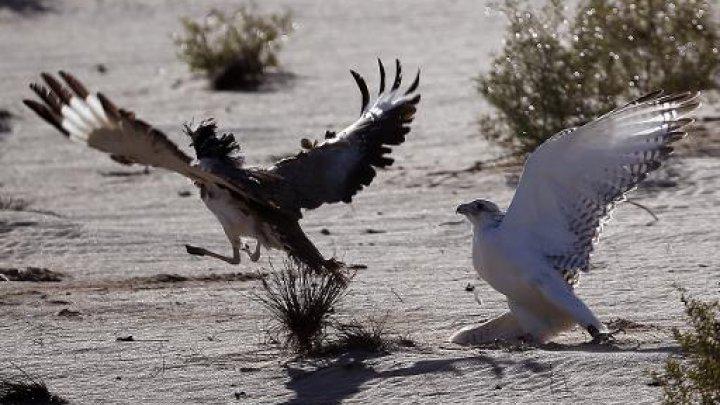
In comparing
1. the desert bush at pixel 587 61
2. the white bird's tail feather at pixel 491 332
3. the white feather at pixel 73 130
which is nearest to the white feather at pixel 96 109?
the white feather at pixel 73 130

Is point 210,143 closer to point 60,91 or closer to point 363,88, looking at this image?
point 363,88

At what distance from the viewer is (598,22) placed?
13891mm

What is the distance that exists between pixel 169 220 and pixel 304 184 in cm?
303

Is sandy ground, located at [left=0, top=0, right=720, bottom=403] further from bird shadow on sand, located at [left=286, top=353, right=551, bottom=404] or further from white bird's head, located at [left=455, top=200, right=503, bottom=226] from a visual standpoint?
white bird's head, located at [left=455, top=200, right=503, bottom=226]

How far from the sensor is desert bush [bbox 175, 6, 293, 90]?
19750 mm

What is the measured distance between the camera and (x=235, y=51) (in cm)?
1991

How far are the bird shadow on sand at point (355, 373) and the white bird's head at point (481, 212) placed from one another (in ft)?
2.70

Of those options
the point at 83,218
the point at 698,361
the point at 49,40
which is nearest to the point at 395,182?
the point at 83,218

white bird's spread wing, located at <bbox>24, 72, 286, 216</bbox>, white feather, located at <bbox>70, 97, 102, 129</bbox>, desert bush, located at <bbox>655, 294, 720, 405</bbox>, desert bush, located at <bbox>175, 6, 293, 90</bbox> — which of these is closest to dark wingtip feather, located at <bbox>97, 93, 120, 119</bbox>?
white bird's spread wing, located at <bbox>24, 72, 286, 216</bbox>

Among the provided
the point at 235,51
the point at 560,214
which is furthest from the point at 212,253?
the point at 235,51

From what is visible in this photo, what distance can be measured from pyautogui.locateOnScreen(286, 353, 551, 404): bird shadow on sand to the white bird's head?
2.70 feet

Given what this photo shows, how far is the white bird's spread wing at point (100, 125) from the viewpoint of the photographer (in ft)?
24.3

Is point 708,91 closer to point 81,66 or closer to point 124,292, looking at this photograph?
point 124,292

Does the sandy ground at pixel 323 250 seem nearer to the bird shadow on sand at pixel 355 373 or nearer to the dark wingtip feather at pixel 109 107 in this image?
the bird shadow on sand at pixel 355 373
